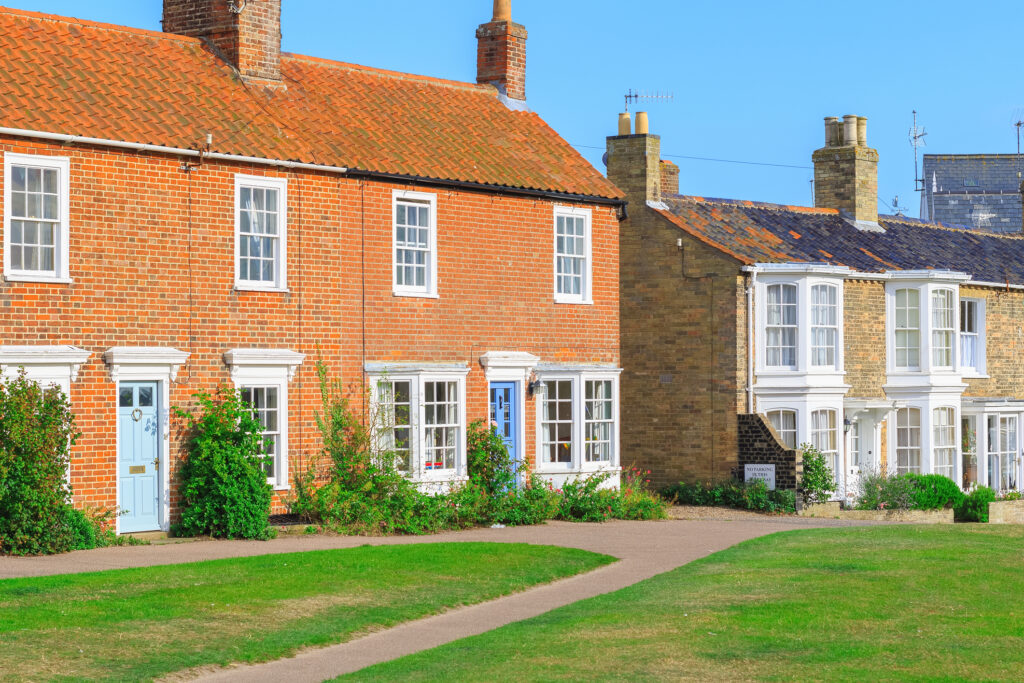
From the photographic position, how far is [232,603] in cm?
1578

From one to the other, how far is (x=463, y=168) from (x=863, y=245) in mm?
14642

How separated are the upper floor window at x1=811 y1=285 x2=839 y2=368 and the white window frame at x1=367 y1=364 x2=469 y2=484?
420 inches

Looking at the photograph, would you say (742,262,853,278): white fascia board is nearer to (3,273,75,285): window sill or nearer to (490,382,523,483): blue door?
(490,382,523,483): blue door

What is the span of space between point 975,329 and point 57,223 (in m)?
25.6

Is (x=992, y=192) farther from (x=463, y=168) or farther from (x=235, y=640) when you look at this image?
(x=235, y=640)

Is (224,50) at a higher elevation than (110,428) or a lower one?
higher

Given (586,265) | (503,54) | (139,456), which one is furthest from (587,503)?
(503,54)

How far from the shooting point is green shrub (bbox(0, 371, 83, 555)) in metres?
19.9

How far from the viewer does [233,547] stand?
69.8 feet

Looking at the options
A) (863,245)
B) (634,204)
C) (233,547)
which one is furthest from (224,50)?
(863,245)

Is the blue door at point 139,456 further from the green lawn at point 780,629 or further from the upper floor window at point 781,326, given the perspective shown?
the upper floor window at point 781,326

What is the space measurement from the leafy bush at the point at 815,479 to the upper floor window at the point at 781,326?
2301mm

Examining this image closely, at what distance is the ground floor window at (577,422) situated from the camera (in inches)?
1137

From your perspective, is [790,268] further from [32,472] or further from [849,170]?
[32,472]
